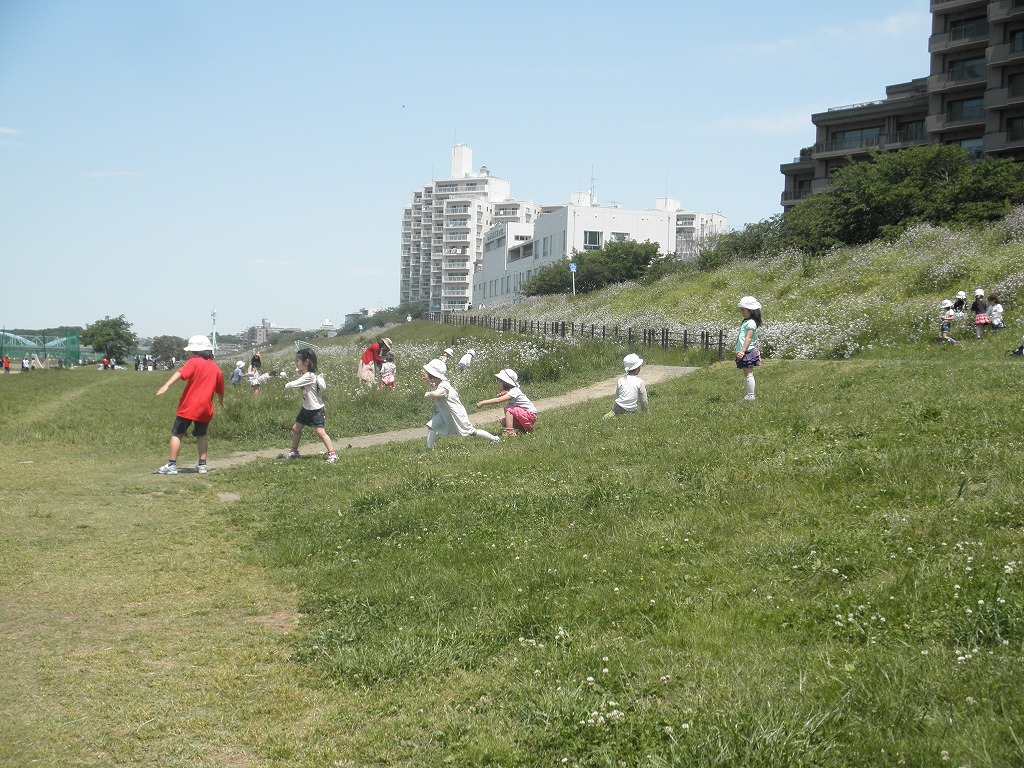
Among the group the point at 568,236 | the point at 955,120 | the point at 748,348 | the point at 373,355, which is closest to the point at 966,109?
the point at 955,120

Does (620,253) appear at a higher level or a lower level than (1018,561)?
higher

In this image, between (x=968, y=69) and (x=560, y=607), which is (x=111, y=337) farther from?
(x=560, y=607)

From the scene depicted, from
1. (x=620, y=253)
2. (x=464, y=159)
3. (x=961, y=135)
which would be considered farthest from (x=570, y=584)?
(x=464, y=159)

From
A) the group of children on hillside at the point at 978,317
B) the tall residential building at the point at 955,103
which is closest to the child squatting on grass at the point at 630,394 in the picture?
the group of children on hillside at the point at 978,317

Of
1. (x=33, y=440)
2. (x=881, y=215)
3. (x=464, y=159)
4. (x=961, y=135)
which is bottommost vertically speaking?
(x=33, y=440)

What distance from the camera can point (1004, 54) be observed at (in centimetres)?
4725

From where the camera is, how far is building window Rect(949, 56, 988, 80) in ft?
166

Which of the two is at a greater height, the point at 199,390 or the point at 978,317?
the point at 978,317

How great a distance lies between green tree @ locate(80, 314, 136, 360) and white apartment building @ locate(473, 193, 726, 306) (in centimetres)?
4001

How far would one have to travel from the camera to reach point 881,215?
1523 inches

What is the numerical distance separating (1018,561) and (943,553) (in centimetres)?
43

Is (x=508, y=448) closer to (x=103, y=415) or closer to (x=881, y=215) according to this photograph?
(x=103, y=415)

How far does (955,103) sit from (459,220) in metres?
107

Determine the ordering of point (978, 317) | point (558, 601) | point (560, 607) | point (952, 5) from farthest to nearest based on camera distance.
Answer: point (952, 5), point (978, 317), point (558, 601), point (560, 607)
